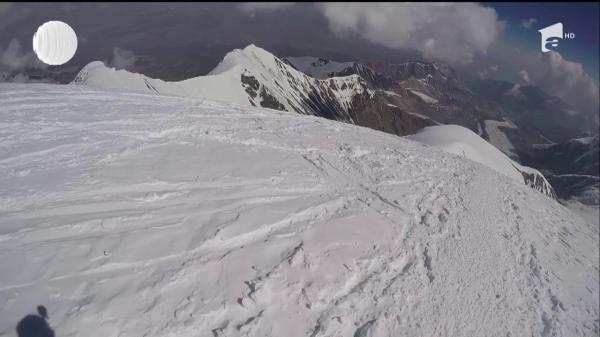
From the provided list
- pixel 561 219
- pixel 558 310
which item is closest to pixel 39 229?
pixel 558 310

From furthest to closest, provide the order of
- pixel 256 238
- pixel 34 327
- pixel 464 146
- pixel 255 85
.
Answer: pixel 255 85
pixel 464 146
pixel 256 238
pixel 34 327

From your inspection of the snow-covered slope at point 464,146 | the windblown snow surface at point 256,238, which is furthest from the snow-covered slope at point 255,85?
the windblown snow surface at point 256,238

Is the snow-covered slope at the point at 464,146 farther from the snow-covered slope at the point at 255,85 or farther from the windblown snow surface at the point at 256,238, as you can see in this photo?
the windblown snow surface at the point at 256,238

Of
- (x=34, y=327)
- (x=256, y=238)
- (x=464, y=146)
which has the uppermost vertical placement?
(x=34, y=327)

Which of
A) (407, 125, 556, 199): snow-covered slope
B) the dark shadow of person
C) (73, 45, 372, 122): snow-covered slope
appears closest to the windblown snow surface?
the dark shadow of person

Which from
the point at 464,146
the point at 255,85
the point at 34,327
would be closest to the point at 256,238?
the point at 34,327

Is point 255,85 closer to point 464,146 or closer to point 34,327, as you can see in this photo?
point 464,146
